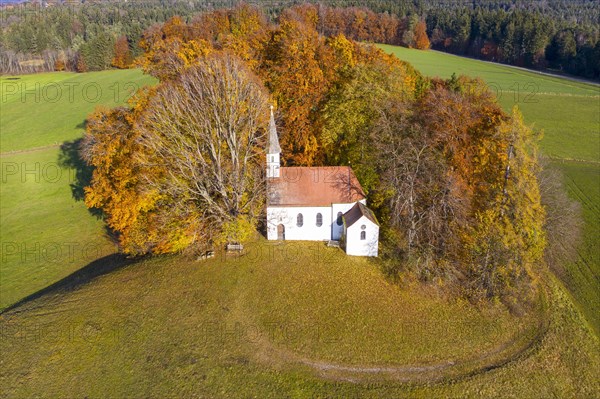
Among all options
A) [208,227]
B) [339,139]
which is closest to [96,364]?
[208,227]

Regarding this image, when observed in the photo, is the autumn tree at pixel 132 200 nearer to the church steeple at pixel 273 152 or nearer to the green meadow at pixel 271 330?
the green meadow at pixel 271 330

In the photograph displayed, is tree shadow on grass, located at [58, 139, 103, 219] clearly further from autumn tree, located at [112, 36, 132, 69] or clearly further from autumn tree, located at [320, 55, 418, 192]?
autumn tree, located at [112, 36, 132, 69]

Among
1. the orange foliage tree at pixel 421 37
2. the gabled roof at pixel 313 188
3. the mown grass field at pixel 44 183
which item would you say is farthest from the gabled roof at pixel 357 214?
the orange foliage tree at pixel 421 37

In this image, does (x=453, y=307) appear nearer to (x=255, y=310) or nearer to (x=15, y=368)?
(x=255, y=310)

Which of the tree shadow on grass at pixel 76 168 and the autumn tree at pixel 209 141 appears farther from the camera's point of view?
the tree shadow on grass at pixel 76 168

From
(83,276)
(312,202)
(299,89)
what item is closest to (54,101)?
(83,276)

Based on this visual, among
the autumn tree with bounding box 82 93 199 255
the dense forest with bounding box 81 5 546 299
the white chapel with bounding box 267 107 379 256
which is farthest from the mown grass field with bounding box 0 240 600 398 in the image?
the dense forest with bounding box 81 5 546 299

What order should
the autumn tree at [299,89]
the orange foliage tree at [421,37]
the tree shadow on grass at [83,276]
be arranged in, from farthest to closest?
the orange foliage tree at [421,37] < the autumn tree at [299,89] < the tree shadow on grass at [83,276]
